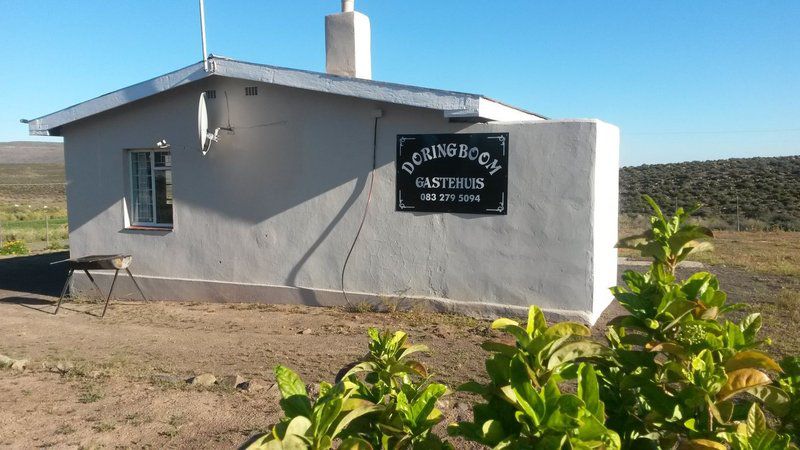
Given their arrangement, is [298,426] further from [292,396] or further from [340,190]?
[340,190]

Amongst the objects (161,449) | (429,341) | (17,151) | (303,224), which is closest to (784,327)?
(429,341)

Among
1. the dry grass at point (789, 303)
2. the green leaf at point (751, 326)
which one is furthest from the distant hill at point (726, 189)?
the green leaf at point (751, 326)

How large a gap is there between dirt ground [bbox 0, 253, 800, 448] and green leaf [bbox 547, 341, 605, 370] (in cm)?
306

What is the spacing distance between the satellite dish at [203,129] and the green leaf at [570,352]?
8.02m

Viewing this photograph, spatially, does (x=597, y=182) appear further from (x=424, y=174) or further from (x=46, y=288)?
(x=46, y=288)

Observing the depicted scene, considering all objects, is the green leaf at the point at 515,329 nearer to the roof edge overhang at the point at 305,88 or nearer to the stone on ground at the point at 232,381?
the stone on ground at the point at 232,381

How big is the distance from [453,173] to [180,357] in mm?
3799

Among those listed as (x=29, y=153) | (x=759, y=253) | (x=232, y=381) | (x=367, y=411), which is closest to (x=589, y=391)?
(x=367, y=411)

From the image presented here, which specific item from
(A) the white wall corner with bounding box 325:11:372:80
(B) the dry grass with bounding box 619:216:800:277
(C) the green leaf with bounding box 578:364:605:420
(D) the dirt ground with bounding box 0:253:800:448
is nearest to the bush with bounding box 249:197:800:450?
(C) the green leaf with bounding box 578:364:605:420

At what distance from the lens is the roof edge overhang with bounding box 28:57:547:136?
25.5ft

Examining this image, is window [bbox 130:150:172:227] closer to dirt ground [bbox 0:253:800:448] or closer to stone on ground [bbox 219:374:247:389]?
dirt ground [bbox 0:253:800:448]

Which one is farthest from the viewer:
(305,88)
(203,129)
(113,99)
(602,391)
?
(113,99)

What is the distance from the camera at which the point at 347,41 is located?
947 cm

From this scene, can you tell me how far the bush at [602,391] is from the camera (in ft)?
5.75
